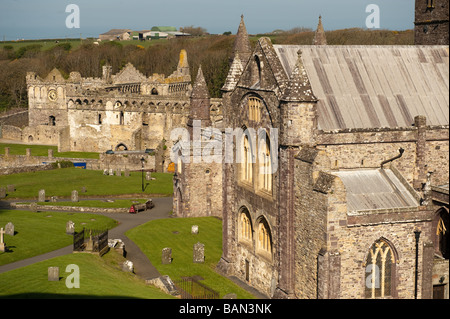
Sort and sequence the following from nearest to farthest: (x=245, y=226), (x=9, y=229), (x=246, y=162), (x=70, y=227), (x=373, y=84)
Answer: (x=373, y=84) → (x=246, y=162) → (x=245, y=226) → (x=9, y=229) → (x=70, y=227)

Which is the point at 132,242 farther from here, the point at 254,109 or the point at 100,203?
the point at 254,109

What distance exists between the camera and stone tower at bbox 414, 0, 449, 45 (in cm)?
3547

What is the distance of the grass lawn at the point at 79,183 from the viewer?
180 ft

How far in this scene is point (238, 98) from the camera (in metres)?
32.4

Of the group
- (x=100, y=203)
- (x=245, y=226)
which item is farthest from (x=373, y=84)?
(x=100, y=203)

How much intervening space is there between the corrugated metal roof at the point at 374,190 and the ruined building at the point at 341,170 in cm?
5

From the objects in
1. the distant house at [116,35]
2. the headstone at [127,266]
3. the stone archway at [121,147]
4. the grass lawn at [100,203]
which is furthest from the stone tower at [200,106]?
the distant house at [116,35]

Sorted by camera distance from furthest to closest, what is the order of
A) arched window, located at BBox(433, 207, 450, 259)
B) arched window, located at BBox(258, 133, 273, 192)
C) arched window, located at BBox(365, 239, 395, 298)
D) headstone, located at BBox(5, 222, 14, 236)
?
1. headstone, located at BBox(5, 222, 14, 236)
2. arched window, located at BBox(258, 133, 273, 192)
3. arched window, located at BBox(433, 207, 450, 259)
4. arched window, located at BBox(365, 239, 395, 298)

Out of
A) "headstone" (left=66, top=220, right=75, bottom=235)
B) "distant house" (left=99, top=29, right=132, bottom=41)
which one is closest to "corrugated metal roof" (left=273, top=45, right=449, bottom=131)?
"headstone" (left=66, top=220, right=75, bottom=235)

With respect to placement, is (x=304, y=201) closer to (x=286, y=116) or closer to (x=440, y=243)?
(x=286, y=116)

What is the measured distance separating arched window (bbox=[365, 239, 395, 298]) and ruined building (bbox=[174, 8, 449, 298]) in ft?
0.13

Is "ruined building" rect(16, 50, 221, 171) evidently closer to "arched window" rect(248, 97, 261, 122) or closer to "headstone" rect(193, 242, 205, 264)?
"headstone" rect(193, 242, 205, 264)

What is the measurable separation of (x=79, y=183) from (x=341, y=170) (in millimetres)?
34662

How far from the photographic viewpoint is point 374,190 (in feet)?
90.7
